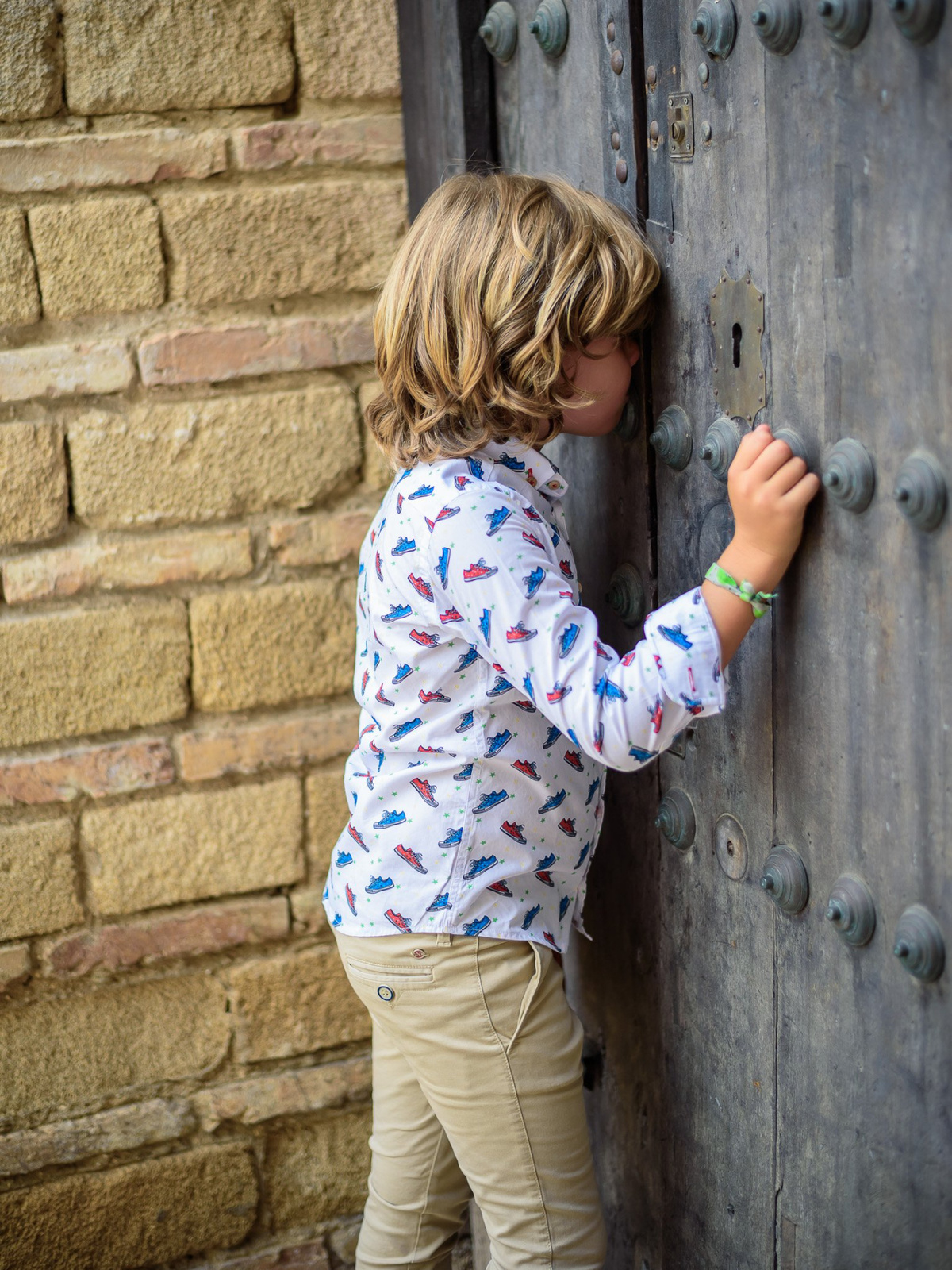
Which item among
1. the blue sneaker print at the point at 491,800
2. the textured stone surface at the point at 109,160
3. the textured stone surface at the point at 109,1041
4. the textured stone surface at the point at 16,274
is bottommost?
the textured stone surface at the point at 109,1041

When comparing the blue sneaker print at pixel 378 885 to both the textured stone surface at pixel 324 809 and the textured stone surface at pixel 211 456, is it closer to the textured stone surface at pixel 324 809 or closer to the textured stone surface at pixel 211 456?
the textured stone surface at pixel 324 809

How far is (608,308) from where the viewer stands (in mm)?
1261

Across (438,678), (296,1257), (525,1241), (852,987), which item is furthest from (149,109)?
(296,1257)

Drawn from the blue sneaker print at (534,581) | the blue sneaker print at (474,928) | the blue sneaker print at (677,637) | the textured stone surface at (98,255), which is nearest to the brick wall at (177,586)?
the textured stone surface at (98,255)

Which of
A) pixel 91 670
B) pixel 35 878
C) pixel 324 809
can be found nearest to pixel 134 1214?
pixel 35 878

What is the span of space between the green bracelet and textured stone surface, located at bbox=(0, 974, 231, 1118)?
4.00ft

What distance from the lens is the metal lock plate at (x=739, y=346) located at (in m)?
1.17

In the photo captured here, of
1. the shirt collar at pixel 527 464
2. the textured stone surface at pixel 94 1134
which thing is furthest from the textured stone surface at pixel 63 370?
the textured stone surface at pixel 94 1134

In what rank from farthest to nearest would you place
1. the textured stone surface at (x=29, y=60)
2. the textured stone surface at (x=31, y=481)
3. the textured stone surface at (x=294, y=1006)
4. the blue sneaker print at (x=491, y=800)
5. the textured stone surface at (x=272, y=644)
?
the textured stone surface at (x=294, y=1006) < the textured stone surface at (x=272, y=644) < the textured stone surface at (x=31, y=481) < the textured stone surface at (x=29, y=60) < the blue sneaker print at (x=491, y=800)

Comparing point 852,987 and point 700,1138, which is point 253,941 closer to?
point 700,1138

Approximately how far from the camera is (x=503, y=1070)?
1379 mm

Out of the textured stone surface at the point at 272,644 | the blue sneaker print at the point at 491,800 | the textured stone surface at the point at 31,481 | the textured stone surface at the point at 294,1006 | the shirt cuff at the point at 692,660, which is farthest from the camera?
the textured stone surface at the point at 294,1006

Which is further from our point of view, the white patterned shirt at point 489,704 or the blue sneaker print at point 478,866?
the blue sneaker print at point 478,866

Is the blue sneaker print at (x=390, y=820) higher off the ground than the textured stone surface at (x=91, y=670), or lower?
lower
